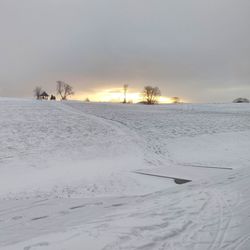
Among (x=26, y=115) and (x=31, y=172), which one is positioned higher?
(x=26, y=115)

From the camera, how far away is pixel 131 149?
62.0 feet

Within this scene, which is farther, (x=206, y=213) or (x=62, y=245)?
(x=206, y=213)

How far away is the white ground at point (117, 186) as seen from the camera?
617cm

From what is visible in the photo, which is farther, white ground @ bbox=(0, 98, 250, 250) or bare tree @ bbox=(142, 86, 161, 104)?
bare tree @ bbox=(142, 86, 161, 104)

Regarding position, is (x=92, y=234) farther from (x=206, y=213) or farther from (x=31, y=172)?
(x=31, y=172)

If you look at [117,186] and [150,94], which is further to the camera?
[150,94]

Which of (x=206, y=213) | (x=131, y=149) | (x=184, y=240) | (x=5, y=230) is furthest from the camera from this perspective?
(x=131, y=149)

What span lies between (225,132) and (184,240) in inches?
838

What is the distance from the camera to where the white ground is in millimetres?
6168

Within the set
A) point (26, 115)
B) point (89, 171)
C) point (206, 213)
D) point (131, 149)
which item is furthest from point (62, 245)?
point (26, 115)

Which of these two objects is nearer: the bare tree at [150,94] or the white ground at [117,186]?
the white ground at [117,186]

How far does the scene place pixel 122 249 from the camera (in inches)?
215

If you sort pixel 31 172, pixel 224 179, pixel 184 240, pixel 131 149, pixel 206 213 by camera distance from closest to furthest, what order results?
pixel 184 240
pixel 206 213
pixel 224 179
pixel 31 172
pixel 131 149

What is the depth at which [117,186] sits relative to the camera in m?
11.5
